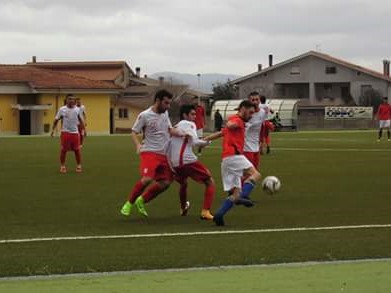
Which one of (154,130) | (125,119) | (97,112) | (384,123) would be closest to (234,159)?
(154,130)

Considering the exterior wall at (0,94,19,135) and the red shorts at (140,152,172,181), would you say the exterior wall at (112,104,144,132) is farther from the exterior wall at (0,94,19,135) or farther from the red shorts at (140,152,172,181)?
the red shorts at (140,152,172,181)

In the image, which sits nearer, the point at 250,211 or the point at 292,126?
the point at 250,211

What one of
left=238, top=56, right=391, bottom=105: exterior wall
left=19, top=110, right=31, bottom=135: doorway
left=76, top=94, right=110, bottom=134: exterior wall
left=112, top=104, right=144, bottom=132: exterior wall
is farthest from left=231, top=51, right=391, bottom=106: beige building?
left=19, top=110, right=31, bottom=135: doorway

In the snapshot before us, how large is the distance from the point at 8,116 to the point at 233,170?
2321 inches

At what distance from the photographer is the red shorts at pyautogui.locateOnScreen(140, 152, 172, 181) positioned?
1109 cm

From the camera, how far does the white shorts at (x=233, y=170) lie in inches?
405

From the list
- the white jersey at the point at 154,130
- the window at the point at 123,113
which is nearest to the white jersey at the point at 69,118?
the white jersey at the point at 154,130

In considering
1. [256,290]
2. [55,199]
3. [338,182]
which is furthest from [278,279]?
[338,182]

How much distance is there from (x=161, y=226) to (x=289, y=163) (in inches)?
474

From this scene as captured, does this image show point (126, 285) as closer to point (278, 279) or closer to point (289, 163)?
point (278, 279)

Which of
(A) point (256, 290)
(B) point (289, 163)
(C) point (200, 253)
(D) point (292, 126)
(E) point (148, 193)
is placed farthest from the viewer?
(D) point (292, 126)

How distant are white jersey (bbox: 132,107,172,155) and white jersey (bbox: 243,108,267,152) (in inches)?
76.9

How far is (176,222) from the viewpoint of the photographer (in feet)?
35.2

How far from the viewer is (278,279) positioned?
267 inches
